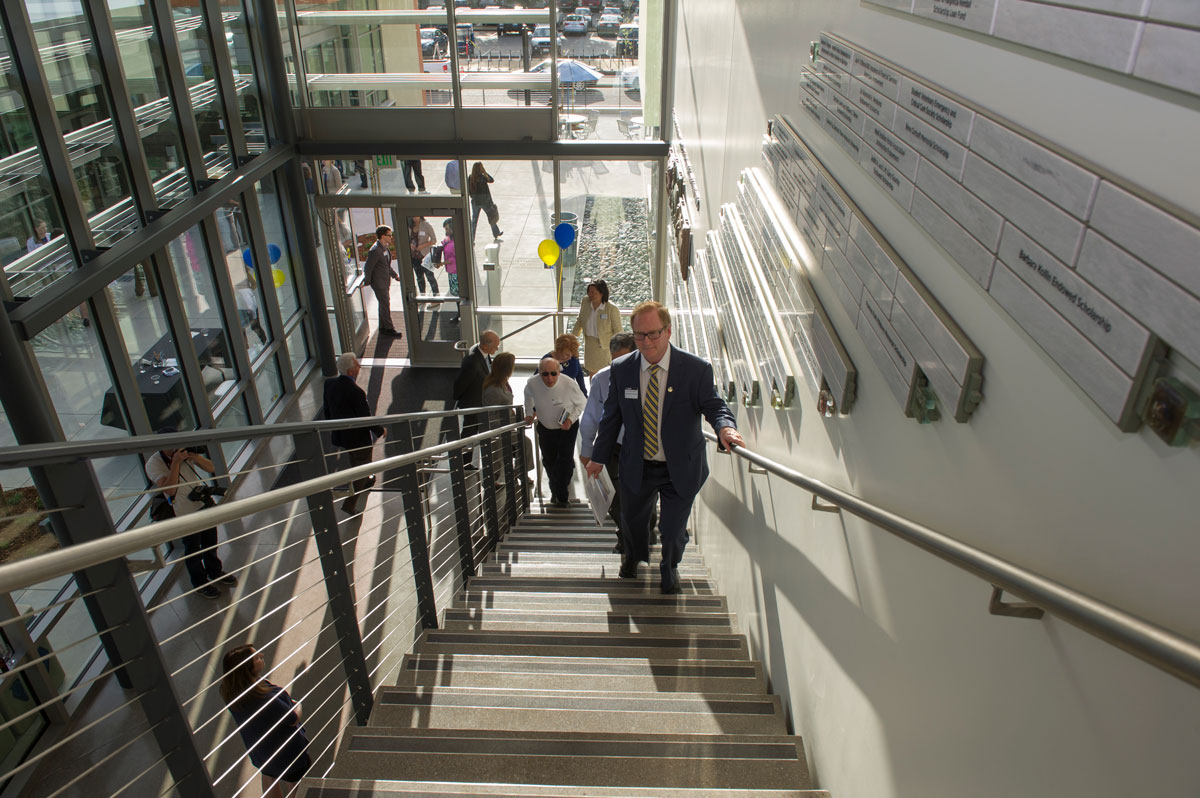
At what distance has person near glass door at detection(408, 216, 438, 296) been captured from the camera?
1083 centimetres

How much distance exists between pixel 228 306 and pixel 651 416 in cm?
593

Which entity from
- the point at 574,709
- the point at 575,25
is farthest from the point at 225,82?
the point at 574,709

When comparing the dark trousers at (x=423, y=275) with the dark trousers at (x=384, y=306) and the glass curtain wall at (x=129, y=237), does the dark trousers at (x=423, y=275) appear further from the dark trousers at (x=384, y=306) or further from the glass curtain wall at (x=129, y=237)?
the glass curtain wall at (x=129, y=237)

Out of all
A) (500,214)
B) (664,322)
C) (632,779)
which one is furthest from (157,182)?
(632,779)

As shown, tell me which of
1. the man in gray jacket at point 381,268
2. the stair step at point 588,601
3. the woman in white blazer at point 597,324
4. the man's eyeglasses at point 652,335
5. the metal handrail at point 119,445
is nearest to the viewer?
the metal handrail at point 119,445

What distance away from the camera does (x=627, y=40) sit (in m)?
10.4

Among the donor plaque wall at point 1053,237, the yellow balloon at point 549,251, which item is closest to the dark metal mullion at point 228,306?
the yellow balloon at point 549,251

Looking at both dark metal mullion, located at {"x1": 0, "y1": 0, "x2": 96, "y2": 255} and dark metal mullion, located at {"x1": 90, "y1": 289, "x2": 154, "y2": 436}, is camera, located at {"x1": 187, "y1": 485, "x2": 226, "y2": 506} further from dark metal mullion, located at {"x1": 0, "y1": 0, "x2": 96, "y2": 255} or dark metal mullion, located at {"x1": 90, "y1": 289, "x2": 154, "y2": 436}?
dark metal mullion, located at {"x1": 0, "y1": 0, "x2": 96, "y2": 255}

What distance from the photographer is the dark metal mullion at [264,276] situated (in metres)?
9.17

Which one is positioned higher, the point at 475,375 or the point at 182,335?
the point at 182,335

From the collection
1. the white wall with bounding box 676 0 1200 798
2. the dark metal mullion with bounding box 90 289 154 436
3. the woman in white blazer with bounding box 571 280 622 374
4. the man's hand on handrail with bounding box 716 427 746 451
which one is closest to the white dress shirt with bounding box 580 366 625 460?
the man's hand on handrail with bounding box 716 427 746 451

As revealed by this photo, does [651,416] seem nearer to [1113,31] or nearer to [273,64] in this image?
[1113,31]

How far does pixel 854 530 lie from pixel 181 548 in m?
6.45

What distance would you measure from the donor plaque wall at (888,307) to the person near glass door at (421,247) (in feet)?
26.9
